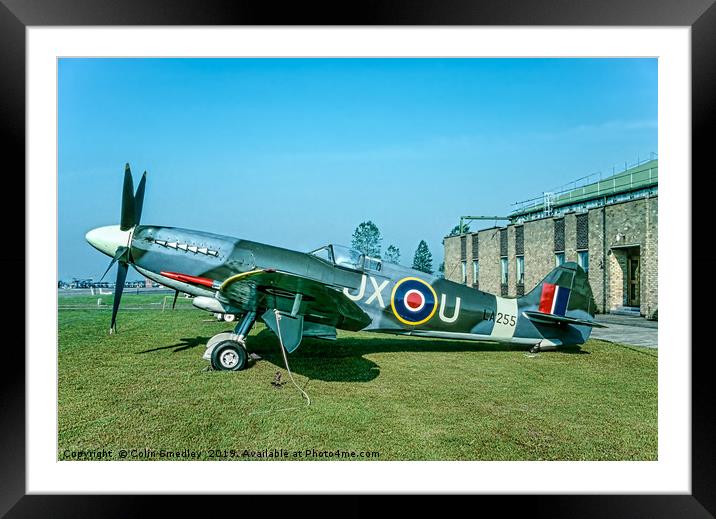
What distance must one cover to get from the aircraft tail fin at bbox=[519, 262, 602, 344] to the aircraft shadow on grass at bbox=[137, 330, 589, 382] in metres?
0.23

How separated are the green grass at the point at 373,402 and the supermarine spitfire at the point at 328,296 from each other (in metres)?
0.29

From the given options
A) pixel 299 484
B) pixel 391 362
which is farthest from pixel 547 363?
pixel 299 484

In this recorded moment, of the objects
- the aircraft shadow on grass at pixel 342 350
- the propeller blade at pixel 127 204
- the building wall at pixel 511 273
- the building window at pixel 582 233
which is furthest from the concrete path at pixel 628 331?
the propeller blade at pixel 127 204

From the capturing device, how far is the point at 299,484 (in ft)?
7.80

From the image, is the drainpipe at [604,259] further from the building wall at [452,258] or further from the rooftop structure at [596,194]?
the building wall at [452,258]

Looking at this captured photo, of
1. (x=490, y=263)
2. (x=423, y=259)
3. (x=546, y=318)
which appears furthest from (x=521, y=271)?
(x=423, y=259)

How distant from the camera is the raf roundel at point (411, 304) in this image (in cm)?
412

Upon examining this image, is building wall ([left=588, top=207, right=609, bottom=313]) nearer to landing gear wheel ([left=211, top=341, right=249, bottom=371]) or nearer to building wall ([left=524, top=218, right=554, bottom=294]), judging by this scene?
building wall ([left=524, top=218, right=554, bottom=294])

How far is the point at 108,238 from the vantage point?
3.85 m

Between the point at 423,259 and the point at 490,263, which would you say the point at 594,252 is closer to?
the point at 490,263
